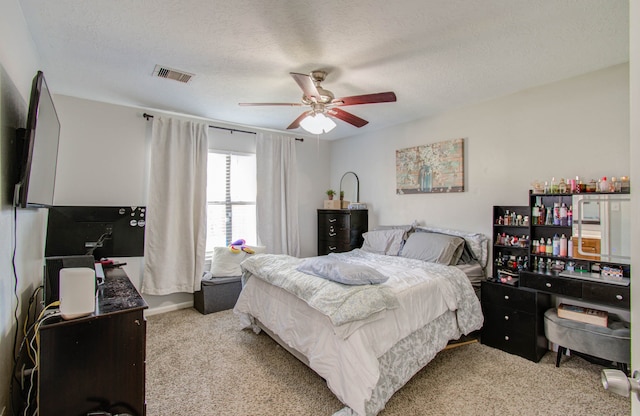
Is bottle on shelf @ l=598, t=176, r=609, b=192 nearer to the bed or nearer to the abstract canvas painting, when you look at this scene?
the bed

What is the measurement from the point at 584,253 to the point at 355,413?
2.34m

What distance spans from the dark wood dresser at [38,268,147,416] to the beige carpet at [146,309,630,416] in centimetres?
69

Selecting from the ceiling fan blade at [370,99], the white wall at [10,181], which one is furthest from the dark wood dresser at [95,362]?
the ceiling fan blade at [370,99]

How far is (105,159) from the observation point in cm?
342

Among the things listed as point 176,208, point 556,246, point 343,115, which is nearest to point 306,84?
point 343,115

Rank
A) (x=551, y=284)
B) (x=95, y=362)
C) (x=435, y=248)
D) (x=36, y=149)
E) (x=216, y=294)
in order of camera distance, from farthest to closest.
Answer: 1. (x=216, y=294)
2. (x=435, y=248)
3. (x=551, y=284)
4. (x=36, y=149)
5. (x=95, y=362)

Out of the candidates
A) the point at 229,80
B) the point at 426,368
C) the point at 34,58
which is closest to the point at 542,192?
the point at 426,368

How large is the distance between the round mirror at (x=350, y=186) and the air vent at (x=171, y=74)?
293cm

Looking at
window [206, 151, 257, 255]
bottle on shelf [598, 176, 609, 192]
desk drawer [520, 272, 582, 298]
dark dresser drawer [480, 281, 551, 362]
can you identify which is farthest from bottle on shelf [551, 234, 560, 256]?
window [206, 151, 257, 255]

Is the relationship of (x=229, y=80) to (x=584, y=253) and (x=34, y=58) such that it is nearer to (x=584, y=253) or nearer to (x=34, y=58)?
(x=34, y=58)

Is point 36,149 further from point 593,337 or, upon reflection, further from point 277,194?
point 593,337

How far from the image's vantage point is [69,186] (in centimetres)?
322

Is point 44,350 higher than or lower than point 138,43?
lower

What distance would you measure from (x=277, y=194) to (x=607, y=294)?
3794 mm
